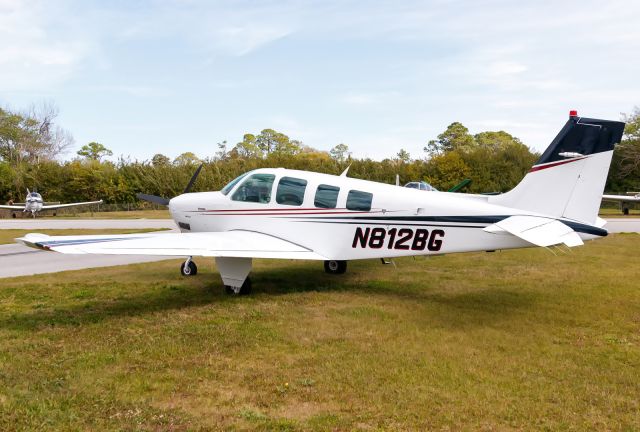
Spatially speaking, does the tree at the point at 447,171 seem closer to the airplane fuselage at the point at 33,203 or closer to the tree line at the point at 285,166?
the tree line at the point at 285,166

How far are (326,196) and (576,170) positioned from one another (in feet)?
12.9

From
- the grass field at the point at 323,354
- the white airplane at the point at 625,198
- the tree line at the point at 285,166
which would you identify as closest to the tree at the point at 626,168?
the tree line at the point at 285,166

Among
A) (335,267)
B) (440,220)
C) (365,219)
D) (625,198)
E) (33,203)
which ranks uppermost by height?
(625,198)

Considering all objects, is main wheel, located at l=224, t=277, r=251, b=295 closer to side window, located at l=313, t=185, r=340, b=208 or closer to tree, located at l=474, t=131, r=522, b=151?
side window, located at l=313, t=185, r=340, b=208

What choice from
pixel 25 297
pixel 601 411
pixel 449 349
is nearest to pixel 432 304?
pixel 449 349

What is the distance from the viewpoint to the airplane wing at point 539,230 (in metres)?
6.03

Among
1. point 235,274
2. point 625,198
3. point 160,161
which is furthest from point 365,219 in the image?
point 160,161

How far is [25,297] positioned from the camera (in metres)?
8.22

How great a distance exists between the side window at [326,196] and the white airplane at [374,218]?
0.06ft

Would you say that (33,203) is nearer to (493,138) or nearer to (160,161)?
(160,161)

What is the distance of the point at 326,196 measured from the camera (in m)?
8.55

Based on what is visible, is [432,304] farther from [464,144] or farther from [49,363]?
[464,144]

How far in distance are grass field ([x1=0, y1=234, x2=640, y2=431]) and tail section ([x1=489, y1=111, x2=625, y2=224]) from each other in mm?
1541

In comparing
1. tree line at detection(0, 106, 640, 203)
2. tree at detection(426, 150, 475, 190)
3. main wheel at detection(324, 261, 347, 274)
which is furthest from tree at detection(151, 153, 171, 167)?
main wheel at detection(324, 261, 347, 274)
